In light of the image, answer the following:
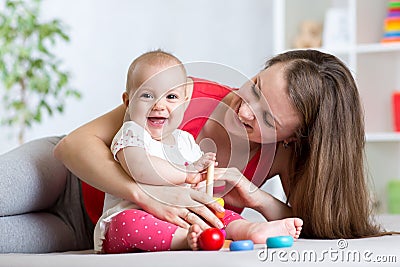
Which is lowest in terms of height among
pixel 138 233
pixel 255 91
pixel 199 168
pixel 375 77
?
pixel 375 77

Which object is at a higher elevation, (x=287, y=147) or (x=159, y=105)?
(x=159, y=105)

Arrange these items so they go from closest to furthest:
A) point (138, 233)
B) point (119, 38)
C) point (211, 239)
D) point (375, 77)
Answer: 1. point (211, 239)
2. point (138, 233)
3. point (375, 77)
4. point (119, 38)

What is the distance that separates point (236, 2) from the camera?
12.5ft

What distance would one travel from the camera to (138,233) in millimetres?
1355

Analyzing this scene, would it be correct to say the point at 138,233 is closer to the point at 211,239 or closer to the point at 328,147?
the point at 211,239

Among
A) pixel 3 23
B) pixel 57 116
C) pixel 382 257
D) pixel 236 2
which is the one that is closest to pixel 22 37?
pixel 3 23

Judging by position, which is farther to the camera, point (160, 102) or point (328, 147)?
point (328, 147)

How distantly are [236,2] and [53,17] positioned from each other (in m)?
0.95

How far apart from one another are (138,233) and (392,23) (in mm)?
2354

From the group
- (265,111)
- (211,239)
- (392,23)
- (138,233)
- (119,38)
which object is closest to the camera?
(211,239)

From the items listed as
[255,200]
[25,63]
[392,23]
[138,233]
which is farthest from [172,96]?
[25,63]

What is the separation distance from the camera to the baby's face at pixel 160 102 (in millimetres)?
1346

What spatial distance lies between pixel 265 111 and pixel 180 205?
0.26 metres

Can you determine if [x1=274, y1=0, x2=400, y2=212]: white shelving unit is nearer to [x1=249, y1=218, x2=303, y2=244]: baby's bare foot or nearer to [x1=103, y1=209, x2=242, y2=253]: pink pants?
[x1=249, y1=218, x2=303, y2=244]: baby's bare foot
